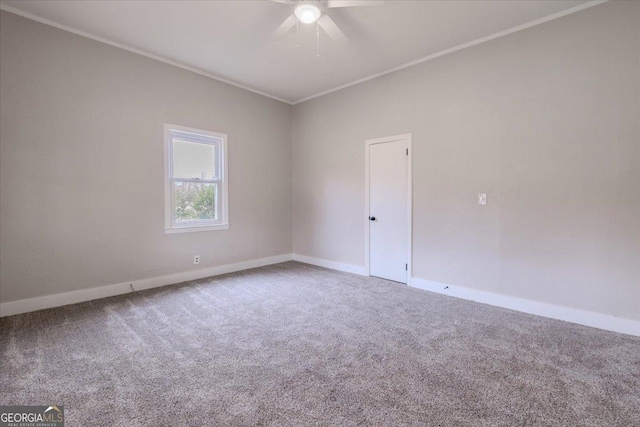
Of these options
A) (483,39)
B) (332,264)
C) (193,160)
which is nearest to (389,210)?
(332,264)

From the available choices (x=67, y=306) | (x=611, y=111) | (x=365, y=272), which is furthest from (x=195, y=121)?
(x=611, y=111)

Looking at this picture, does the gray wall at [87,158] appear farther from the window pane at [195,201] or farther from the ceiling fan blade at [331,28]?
the ceiling fan blade at [331,28]

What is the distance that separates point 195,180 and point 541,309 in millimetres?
4610

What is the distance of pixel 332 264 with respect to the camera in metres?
5.05

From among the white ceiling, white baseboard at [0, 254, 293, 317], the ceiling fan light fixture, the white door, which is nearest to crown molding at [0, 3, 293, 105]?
the white ceiling

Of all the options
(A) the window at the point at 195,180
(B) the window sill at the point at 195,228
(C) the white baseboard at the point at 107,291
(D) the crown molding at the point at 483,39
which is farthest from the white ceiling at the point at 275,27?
(C) the white baseboard at the point at 107,291

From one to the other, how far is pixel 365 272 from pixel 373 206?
1063mm

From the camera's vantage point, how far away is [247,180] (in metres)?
4.91

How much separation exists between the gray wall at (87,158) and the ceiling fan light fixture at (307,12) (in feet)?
7.53

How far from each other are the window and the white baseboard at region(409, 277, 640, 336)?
3268mm

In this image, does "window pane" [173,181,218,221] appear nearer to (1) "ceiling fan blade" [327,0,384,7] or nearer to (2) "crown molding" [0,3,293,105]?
(2) "crown molding" [0,3,293,105]

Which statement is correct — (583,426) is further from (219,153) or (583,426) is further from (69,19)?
(69,19)

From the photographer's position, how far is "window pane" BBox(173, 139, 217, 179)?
13.5ft

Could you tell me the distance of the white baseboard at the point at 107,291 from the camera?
2957 millimetres
